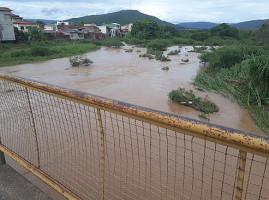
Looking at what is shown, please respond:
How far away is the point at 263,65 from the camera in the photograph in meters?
6.58

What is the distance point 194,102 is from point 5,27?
2842 centimetres

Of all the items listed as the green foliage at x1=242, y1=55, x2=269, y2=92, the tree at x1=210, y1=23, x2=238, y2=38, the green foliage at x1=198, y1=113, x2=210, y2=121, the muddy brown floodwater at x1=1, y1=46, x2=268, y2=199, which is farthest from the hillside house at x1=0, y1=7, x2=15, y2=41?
the tree at x1=210, y1=23, x2=238, y2=38

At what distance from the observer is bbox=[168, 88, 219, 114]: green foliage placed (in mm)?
6927

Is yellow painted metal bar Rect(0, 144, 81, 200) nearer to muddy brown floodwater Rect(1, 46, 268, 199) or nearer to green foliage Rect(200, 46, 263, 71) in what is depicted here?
muddy brown floodwater Rect(1, 46, 268, 199)

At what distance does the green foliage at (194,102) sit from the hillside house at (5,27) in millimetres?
27231

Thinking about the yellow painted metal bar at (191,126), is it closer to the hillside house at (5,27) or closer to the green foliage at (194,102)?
the green foliage at (194,102)

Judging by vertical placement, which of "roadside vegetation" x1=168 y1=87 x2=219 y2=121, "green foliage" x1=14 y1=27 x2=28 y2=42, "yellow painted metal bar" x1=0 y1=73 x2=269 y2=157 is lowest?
"roadside vegetation" x1=168 y1=87 x2=219 y2=121

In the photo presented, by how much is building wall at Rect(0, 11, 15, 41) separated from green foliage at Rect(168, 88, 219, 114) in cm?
2723

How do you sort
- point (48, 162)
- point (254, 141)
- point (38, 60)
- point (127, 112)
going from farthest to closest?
1. point (38, 60)
2. point (48, 162)
3. point (127, 112)
4. point (254, 141)

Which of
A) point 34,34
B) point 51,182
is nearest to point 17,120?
point 51,182

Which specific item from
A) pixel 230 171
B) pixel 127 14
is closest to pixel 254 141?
pixel 230 171

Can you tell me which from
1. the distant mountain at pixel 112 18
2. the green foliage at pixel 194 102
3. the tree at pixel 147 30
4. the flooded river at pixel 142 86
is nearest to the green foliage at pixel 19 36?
Answer: the flooded river at pixel 142 86

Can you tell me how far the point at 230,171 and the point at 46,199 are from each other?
120 inches

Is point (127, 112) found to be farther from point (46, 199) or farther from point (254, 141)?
point (46, 199)
